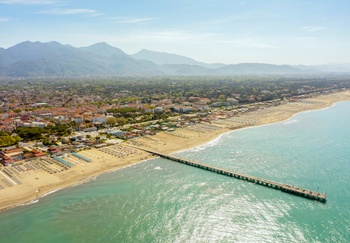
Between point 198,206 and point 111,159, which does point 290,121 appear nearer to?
point 111,159

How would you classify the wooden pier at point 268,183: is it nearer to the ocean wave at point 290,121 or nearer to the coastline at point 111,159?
the coastline at point 111,159

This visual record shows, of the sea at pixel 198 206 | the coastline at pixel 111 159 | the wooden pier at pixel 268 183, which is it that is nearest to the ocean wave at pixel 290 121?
the coastline at pixel 111 159

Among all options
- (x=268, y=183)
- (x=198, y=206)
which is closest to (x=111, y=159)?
(x=198, y=206)

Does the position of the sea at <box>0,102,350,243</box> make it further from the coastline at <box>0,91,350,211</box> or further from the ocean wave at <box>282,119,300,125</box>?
the ocean wave at <box>282,119,300,125</box>

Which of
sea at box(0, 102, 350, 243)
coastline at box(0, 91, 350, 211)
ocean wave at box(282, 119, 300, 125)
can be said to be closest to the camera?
sea at box(0, 102, 350, 243)

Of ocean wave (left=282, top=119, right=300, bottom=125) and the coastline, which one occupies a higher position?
ocean wave (left=282, top=119, right=300, bottom=125)

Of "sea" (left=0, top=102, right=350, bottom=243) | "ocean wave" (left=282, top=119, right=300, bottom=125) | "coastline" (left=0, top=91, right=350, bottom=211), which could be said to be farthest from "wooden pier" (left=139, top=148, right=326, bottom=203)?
"ocean wave" (left=282, top=119, right=300, bottom=125)

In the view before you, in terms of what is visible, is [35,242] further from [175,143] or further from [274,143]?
[274,143]
